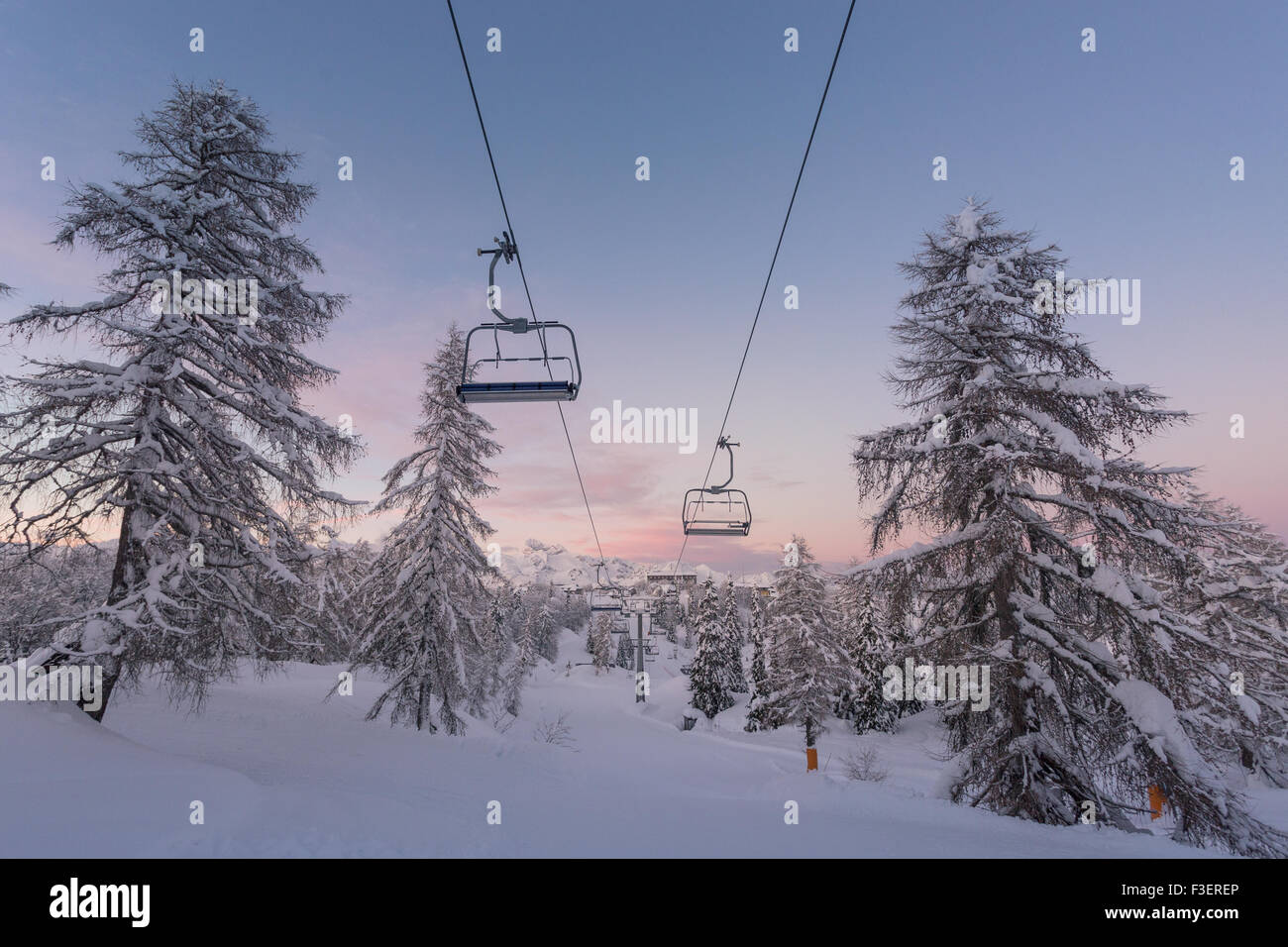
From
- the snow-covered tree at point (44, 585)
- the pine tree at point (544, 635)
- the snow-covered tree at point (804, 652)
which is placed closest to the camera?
the snow-covered tree at point (44, 585)

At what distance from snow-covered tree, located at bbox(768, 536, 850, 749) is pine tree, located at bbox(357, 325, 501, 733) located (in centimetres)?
2006

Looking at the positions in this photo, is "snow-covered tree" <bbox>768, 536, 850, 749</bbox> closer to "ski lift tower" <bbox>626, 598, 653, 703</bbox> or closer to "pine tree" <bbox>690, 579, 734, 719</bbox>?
"ski lift tower" <bbox>626, 598, 653, 703</bbox>

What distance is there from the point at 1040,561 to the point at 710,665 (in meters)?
39.4

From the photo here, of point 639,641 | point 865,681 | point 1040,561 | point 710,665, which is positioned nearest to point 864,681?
point 865,681

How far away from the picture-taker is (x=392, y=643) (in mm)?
17000

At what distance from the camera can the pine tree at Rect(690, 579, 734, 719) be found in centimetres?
4466

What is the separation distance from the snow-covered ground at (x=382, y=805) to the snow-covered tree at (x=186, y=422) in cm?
179

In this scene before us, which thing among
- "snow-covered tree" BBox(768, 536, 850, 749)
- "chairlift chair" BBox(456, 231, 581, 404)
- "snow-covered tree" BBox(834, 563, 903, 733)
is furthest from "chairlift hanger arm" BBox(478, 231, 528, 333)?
"snow-covered tree" BBox(834, 563, 903, 733)

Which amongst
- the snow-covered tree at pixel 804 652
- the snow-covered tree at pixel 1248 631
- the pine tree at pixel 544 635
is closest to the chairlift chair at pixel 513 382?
the snow-covered tree at pixel 1248 631

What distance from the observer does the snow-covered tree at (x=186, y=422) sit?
331 inches
